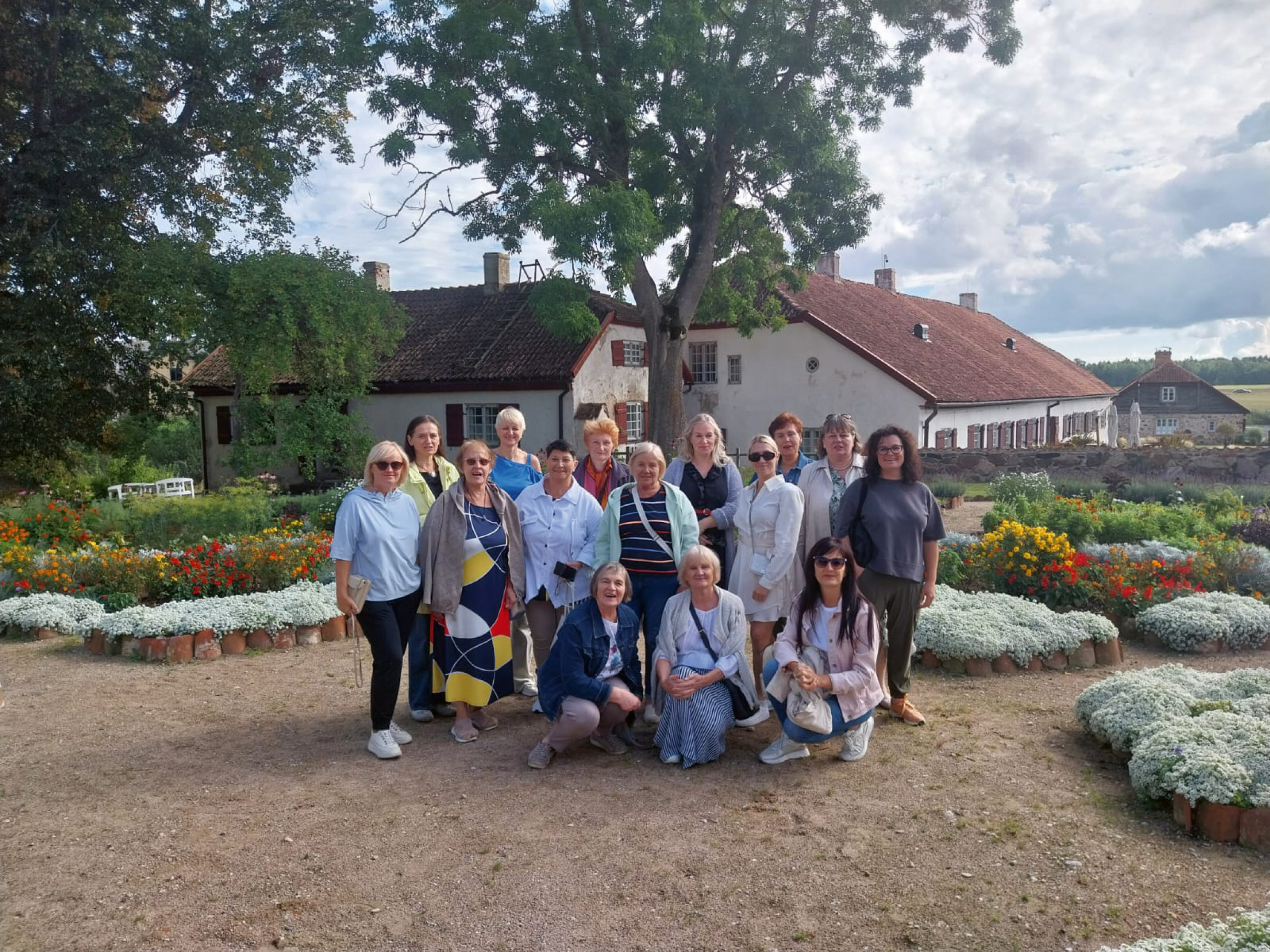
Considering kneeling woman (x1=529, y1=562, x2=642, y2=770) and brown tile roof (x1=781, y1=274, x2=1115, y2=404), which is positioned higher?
brown tile roof (x1=781, y1=274, x2=1115, y2=404)

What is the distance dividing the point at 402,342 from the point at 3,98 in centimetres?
1101

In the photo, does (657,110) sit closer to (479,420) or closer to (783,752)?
(479,420)

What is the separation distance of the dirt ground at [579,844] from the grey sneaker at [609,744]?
9 cm

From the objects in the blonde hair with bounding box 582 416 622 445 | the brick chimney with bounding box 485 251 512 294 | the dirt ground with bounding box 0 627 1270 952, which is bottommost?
the dirt ground with bounding box 0 627 1270 952

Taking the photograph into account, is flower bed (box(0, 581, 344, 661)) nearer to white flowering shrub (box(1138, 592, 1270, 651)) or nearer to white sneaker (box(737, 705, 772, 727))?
white sneaker (box(737, 705, 772, 727))

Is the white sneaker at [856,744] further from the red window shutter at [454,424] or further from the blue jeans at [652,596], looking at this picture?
the red window shutter at [454,424]

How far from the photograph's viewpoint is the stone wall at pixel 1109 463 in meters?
16.1

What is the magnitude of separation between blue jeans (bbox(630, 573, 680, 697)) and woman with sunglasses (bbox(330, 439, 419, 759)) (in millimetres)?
1258

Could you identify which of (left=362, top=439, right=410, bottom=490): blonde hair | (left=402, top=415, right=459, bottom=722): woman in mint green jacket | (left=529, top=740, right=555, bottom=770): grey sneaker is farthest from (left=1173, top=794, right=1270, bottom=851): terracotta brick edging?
(left=362, top=439, right=410, bottom=490): blonde hair

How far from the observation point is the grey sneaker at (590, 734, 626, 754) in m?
5.00

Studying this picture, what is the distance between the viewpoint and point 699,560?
4.77 metres

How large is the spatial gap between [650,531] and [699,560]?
440 mm

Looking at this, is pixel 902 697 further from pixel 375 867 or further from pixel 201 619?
pixel 201 619

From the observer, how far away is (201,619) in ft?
23.6
